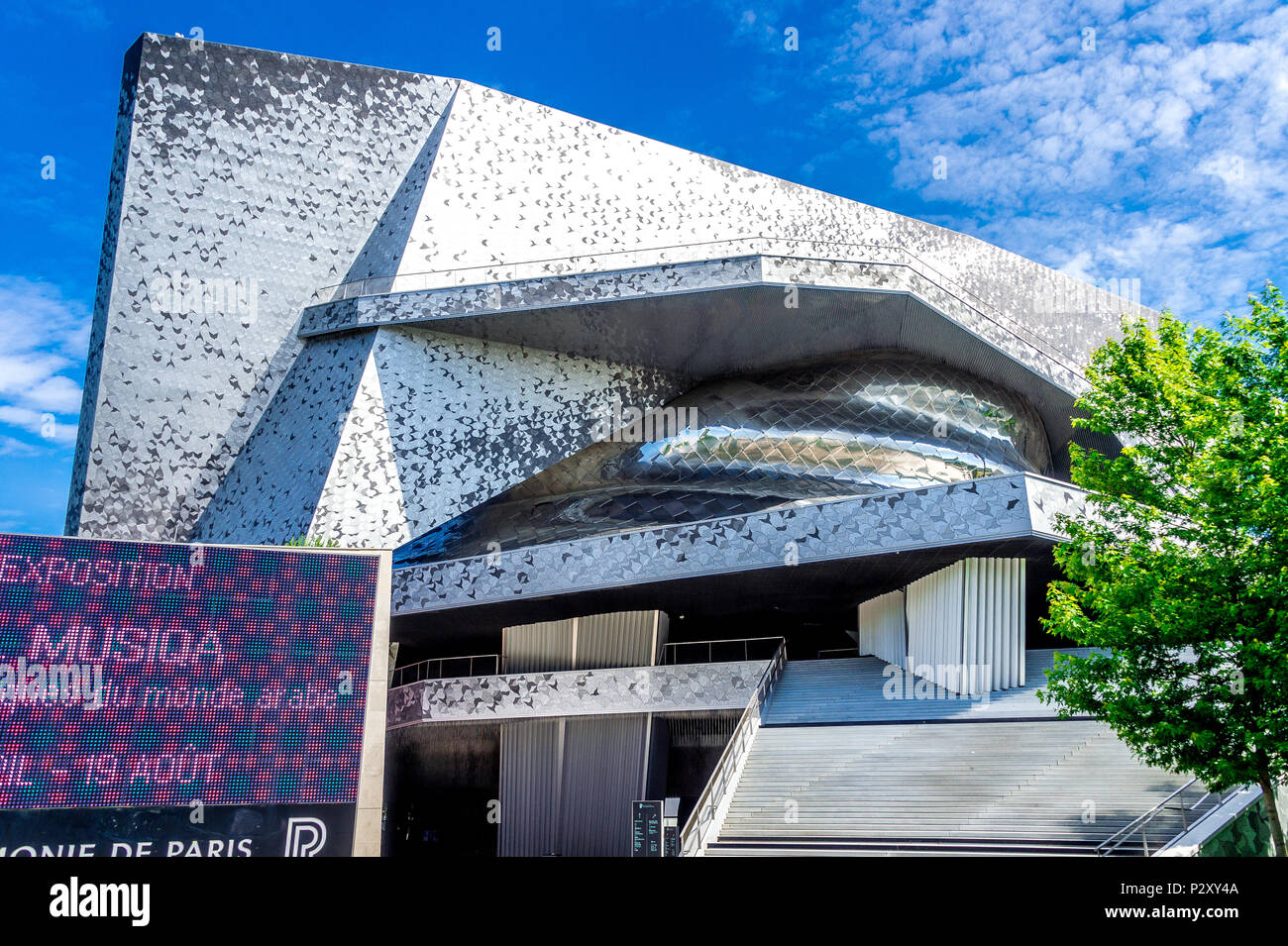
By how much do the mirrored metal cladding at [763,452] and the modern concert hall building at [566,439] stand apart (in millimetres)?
98

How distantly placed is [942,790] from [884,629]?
6.48 m

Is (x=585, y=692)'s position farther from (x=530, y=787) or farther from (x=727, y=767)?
(x=727, y=767)

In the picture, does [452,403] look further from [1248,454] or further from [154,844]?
[1248,454]

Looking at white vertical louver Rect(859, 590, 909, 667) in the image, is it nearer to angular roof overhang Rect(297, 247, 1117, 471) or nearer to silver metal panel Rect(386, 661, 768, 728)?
silver metal panel Rect(386, 661, 768, 728)

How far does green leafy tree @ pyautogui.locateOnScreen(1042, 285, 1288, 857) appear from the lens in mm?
13008

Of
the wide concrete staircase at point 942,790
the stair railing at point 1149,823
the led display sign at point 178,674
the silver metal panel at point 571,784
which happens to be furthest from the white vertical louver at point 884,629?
the led display sign at point 178,674

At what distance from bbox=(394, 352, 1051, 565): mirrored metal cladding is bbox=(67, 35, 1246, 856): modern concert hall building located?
10 cm

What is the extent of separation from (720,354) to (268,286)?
41.8ft

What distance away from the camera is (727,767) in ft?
60.8

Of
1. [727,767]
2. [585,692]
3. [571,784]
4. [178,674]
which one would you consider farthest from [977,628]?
[178,674]

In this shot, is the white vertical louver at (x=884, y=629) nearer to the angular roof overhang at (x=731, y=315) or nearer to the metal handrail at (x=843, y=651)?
the metal handrail at (x=843, y=651)

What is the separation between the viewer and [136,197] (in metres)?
28.3
